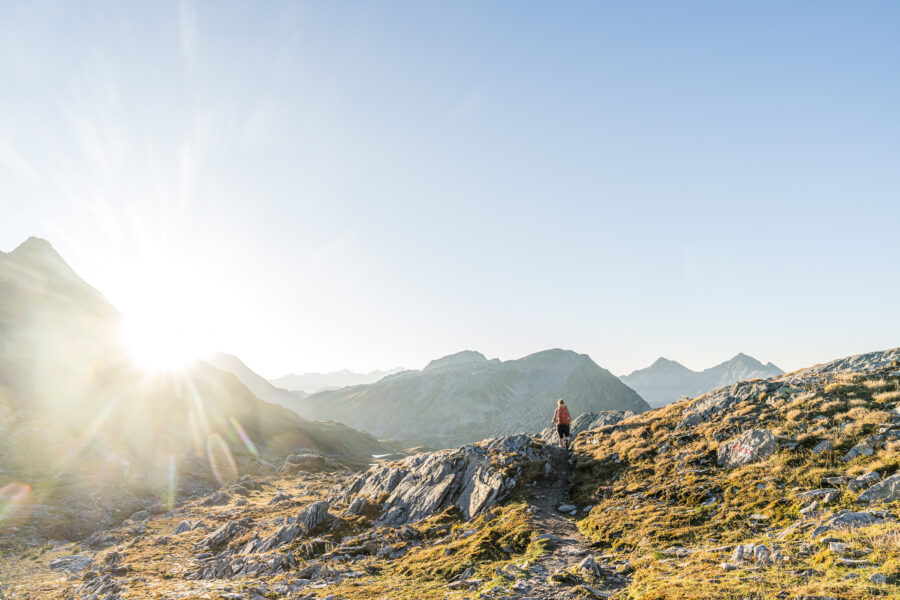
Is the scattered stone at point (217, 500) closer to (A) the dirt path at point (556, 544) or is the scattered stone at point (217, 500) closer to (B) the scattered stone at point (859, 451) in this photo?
(A) the dirt path at point (556, 544)

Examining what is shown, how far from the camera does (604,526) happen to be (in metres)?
19.5

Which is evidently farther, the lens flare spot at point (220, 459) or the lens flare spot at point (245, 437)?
the lens flare spot at point (245, 437)

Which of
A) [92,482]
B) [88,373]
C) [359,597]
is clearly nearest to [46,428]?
[92,482]

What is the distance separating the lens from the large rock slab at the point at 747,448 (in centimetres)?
2042

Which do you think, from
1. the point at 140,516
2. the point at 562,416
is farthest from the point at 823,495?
the point at 140,516

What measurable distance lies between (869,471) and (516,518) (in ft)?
50.4

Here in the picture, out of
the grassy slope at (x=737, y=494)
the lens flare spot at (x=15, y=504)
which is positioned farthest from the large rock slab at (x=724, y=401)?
the lens flare spot at (x=15, y=504)

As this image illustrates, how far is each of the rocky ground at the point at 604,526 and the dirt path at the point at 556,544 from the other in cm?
10

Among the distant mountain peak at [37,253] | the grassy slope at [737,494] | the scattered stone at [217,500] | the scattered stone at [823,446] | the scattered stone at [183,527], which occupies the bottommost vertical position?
the scattered stone at [217,500]

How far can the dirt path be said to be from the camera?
13.6 meters

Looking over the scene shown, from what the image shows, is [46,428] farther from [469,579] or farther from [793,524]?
[793,524]

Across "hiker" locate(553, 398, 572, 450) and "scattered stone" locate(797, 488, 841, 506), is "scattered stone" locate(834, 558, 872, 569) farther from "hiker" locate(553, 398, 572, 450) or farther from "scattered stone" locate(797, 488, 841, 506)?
"hiker" locate(553, 398, 572, 450)

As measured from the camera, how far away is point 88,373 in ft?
300

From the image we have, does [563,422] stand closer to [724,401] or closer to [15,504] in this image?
[724,401]
